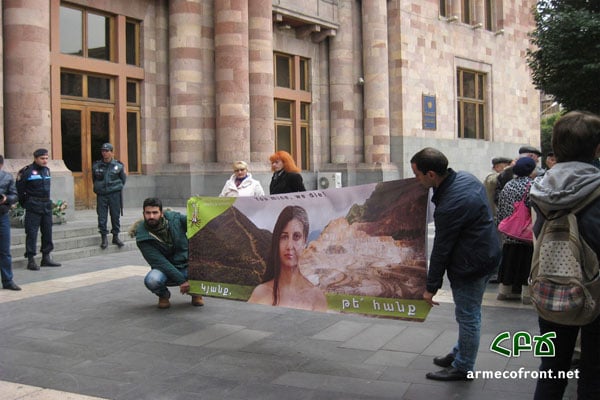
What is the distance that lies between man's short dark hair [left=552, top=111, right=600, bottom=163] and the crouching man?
15.6 ft

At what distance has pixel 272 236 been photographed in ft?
19.5

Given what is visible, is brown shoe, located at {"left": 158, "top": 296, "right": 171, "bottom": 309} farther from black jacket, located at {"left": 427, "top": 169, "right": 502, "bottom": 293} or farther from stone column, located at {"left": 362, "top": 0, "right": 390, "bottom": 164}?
stone column, located at {"left": 362, "top": 0, "right": 390, "bottom": 164}

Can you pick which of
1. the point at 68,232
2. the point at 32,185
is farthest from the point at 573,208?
the point at 68,232

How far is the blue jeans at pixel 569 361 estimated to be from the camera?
10.4 feet

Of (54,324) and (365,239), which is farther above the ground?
(365,239)

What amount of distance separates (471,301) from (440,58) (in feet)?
74.0

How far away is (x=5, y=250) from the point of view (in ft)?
27.1

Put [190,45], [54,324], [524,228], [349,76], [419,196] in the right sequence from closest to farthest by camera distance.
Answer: [419,196]
[54,324]
[524,228]
[190,45]
[349,76]

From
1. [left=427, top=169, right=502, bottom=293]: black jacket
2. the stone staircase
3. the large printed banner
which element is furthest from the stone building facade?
[left=427, top=169, right=502, bottom=293]: black jacket

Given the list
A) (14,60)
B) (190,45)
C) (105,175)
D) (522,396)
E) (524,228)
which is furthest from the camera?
Result: (190,45)

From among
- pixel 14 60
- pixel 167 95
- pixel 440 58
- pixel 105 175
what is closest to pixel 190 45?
pixel 167 95

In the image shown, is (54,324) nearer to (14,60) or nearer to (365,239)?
(365,239)

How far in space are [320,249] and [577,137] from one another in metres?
2.72

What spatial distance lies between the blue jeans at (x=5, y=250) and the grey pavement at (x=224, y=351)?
1.39 feet
